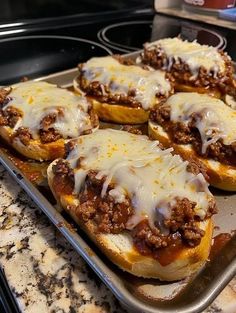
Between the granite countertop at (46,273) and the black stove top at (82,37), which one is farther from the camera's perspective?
the black stove top at (82,37)

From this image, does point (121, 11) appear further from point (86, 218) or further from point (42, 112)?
point (86, 218)

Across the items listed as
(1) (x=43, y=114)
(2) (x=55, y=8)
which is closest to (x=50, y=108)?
(1) (x=43, y=114)

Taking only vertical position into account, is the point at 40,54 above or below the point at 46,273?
above

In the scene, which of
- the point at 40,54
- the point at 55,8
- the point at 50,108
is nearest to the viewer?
the point at 50,108

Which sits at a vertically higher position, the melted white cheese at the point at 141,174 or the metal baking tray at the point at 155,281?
the melted white cheese at the point at 141,174

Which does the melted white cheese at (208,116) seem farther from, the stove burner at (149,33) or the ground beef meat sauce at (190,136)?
the stove burner at (149,33)

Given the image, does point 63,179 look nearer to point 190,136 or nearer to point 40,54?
point 190,136

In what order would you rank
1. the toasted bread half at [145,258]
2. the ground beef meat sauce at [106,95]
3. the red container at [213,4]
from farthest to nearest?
1. the red container at [213,4]
2. the ground beef meat sauce at [106,95]
3. the toasted bread half at [145,258]

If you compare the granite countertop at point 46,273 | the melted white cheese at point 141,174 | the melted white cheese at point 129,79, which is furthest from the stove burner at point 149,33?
the granite countertop at point 46,273
